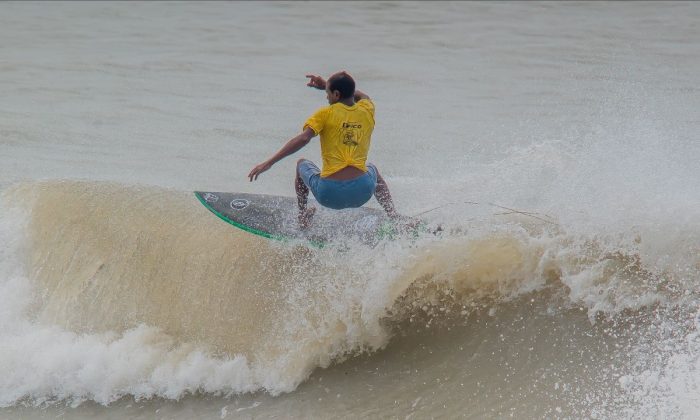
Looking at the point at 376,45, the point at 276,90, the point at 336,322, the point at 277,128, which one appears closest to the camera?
the point at 336,322

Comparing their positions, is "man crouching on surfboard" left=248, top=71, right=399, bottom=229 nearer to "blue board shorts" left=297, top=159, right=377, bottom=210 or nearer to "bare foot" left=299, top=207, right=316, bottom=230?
"blue board shorts" left=297, top=159, right=377, bottom=210

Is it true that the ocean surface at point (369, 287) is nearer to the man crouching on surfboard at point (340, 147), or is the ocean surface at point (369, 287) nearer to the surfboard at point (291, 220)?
the surfboard at point (291, 220)

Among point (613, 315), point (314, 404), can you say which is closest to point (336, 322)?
point (314, 404)

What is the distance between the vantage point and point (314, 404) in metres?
5.66

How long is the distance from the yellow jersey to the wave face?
24.6 inches

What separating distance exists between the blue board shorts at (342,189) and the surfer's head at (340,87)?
0.58m

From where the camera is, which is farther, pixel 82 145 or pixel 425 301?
pixel 82 145

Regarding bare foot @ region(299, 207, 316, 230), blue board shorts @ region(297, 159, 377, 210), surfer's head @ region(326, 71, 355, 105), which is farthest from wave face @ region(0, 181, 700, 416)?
surfer's head @ region(326, 71, 355, 105)

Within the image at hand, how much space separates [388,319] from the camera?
19.9ft

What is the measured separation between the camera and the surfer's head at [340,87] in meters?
5.75

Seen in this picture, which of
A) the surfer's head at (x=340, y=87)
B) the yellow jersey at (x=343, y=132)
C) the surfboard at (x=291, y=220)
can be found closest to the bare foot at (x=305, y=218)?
the surfboard at (x=291, y=220)

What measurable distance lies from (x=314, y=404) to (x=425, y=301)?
3.57 ft

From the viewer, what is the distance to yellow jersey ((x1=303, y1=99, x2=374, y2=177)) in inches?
228

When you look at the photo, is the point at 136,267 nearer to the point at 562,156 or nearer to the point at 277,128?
the point at 562,156
